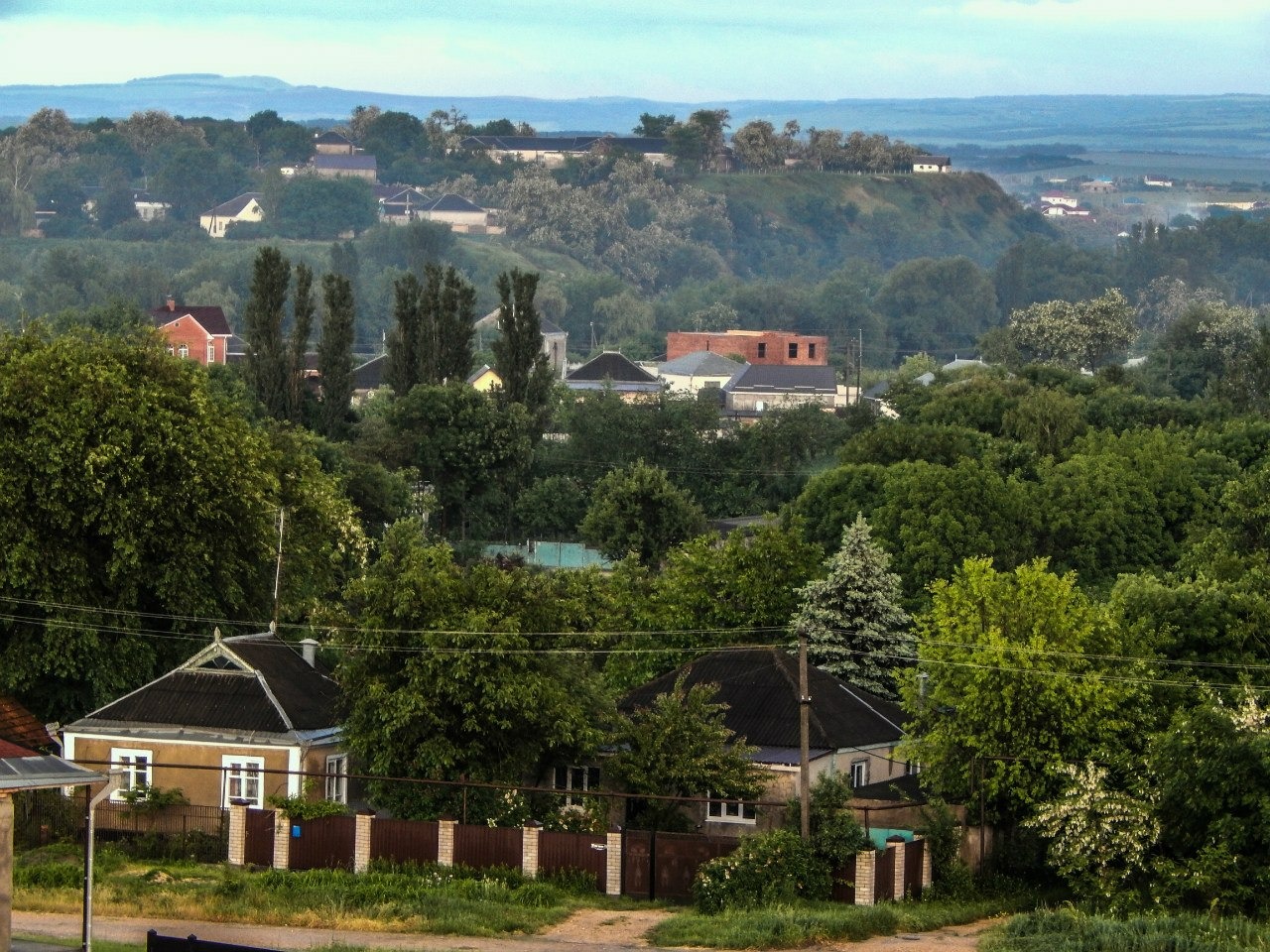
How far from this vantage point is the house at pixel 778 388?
14600 cm

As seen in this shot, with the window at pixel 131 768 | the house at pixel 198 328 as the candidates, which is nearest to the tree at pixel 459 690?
the window at pixel 131 768

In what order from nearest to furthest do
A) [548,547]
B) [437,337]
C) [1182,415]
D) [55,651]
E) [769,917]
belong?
[769,917], [55,651], [548,547], [437,337], [1182,415]

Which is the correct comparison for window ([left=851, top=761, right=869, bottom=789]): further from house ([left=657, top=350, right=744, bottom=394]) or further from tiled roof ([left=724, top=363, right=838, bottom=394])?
house ([left=657, top=350, right=744, bottom=394])

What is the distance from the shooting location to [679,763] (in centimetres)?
3856

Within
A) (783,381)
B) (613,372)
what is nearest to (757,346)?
(613,372)

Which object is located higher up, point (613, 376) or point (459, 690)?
point (459, 690)

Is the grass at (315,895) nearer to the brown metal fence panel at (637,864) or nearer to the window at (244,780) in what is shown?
the brown metal fence panel at (637,864)

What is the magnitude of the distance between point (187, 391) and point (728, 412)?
90718 millimetres

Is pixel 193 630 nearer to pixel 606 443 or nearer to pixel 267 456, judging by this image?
pixel 267 456

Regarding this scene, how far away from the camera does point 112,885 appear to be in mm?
35375

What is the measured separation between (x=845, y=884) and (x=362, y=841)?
794cm

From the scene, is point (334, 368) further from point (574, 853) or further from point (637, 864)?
point (637, 864)

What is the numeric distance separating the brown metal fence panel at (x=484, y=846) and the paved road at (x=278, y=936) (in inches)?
168

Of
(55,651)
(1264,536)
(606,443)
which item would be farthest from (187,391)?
(606,443)
